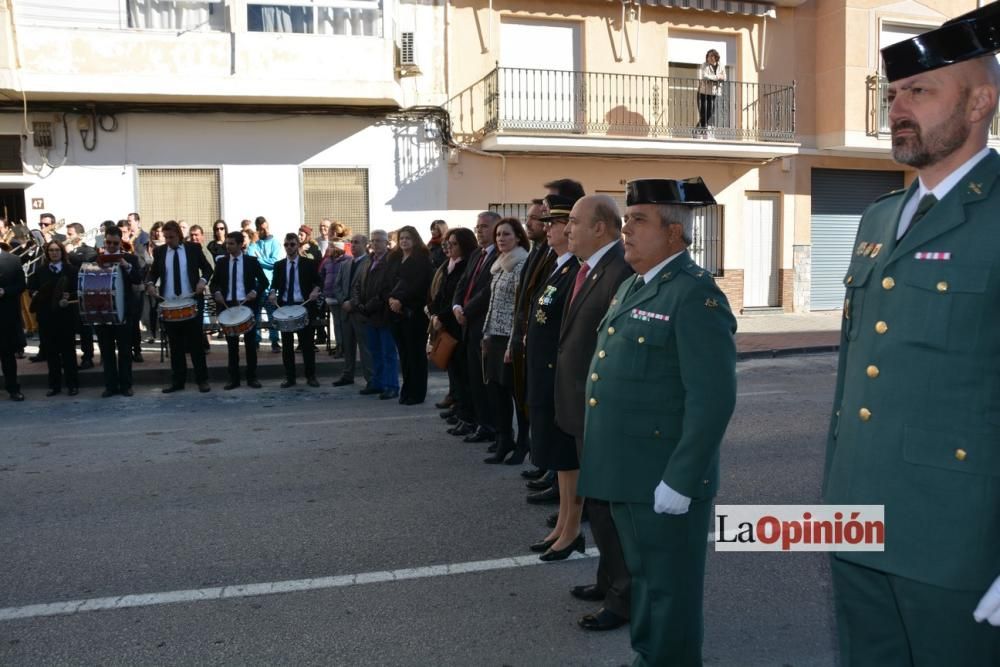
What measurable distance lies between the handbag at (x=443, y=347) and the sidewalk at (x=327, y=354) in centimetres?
380

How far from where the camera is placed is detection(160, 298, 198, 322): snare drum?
34.4 feet

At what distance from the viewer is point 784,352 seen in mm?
14227

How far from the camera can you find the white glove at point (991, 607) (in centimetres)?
201

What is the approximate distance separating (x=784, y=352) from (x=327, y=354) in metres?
7.34

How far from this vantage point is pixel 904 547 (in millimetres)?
2215

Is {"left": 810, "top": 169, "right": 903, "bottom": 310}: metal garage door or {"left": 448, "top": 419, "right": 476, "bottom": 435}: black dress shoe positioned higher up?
{"left": 810, "top": 169, "right": 903, "bottom": 310}: metal garage door

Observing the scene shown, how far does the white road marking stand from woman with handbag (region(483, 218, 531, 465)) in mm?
2053

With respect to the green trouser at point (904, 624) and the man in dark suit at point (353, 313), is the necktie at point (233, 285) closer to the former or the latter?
the man in dark suit at point (353, 313)

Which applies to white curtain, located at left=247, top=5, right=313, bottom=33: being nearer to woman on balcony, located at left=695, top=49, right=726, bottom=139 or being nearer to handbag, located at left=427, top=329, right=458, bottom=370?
woman on balcony, located at left=695, top=49, right=726, bottom=139

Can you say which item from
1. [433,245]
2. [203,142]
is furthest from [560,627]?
[203,142]

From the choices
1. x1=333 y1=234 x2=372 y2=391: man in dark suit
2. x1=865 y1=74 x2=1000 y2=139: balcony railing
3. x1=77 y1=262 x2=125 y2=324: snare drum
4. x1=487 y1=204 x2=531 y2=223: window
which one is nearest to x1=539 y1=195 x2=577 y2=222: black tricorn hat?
x1=333 y1=234 x2=372 y2=391: man in dark suit

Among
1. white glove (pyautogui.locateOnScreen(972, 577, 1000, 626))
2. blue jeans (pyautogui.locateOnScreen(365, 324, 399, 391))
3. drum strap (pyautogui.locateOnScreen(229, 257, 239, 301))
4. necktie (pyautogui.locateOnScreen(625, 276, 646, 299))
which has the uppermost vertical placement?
necktie (pyautogui.locateOnScreen(625, 276, 646, 299))

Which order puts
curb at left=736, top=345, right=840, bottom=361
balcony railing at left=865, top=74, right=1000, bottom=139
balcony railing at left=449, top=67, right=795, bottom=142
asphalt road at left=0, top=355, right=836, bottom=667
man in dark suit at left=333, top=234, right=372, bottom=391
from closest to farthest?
asphalt road at left=0, top=355, right=836, bottom=667 < man in dark suit at left=333, top=234, right=372, bottom=391 < curb at left=736, top=345, right=840, bottom=361 < balcony railing at left=449, top=67, right=795, bottom=142 < balcony railing at left=865, top=74, right=1000, bottom=139

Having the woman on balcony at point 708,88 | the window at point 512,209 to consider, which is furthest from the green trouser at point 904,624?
the woman on balcony at point 708,88
